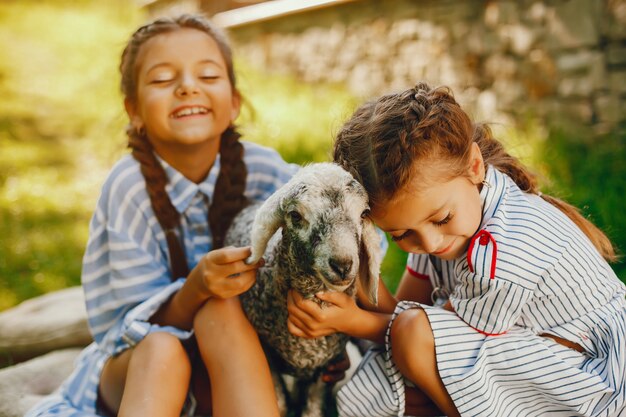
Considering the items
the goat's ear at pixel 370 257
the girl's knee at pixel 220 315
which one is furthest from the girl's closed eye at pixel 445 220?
the girl's knee at pixel 220 315

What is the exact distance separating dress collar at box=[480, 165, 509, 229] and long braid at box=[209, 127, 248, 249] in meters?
1.19

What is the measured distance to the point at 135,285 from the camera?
279cm

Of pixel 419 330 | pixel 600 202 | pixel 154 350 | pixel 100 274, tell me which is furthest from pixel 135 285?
pixel 600 202

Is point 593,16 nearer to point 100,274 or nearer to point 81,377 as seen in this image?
point 100,274

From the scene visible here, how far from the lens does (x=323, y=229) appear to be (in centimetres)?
203

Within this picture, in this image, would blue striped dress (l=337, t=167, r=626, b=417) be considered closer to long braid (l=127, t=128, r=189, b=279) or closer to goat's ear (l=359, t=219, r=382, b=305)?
goat's ear (l=359, t=219, r=382, b=305)

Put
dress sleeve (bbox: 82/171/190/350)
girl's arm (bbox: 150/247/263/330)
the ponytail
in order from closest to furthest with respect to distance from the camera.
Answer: girl's arm (bbox: 150/247/263/330), the ponytail, dress sleeve (bbox: 82/171/190/350)

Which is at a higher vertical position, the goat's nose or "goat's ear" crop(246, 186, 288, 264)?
"goat's ear" crop(246, 186, 288, 264)

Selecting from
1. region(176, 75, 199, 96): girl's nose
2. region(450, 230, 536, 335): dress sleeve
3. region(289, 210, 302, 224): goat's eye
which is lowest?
region(450, 230, 536, 335): dress sleeve

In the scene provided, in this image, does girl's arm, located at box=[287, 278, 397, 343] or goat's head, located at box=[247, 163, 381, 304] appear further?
girl's arm, located at box=[287, 278, 397, 343]

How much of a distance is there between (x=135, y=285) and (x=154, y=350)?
458mm

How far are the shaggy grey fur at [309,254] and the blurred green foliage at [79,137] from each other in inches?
26.0

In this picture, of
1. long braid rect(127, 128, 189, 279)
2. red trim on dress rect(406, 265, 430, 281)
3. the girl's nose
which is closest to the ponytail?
red trim on dress rect(406, 265, 430, 281)

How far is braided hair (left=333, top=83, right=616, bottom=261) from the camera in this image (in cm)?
224
